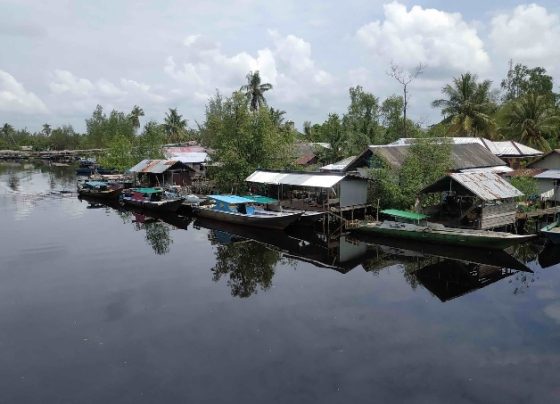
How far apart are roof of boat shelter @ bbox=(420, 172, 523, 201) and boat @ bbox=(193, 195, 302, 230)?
803 centimetres

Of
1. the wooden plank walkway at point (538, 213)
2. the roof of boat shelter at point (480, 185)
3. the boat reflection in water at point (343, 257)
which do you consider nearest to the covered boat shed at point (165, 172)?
the boat reflection in water at point (343, 257)

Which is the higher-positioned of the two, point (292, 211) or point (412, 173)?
point (412, 173)

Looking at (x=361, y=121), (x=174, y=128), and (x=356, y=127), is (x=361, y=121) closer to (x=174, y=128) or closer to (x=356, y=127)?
(x=356, y=127)

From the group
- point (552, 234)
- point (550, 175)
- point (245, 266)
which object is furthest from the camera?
point (550, 175)

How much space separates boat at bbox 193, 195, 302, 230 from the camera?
25484 mm

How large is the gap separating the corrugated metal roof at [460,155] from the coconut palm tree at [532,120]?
10080 millimetres

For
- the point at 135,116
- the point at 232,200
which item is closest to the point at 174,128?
the point at 135,116

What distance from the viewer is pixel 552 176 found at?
26.2 meters

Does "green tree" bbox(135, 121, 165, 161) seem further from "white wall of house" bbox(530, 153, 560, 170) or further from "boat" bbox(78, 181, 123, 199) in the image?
"white wall of house" bbox(530, 153, 560, 170)

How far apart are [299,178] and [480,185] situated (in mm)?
10422

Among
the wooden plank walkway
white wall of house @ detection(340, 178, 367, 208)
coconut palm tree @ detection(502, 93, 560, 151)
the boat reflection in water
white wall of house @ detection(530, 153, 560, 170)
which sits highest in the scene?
coconut palm tree @ detection(502, 93, 560, 151)

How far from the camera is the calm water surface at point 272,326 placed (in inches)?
398

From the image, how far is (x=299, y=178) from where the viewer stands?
2731 cm

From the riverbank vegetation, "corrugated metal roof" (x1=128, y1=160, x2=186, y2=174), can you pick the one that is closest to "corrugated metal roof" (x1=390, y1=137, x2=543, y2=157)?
the riverbank vegetation
